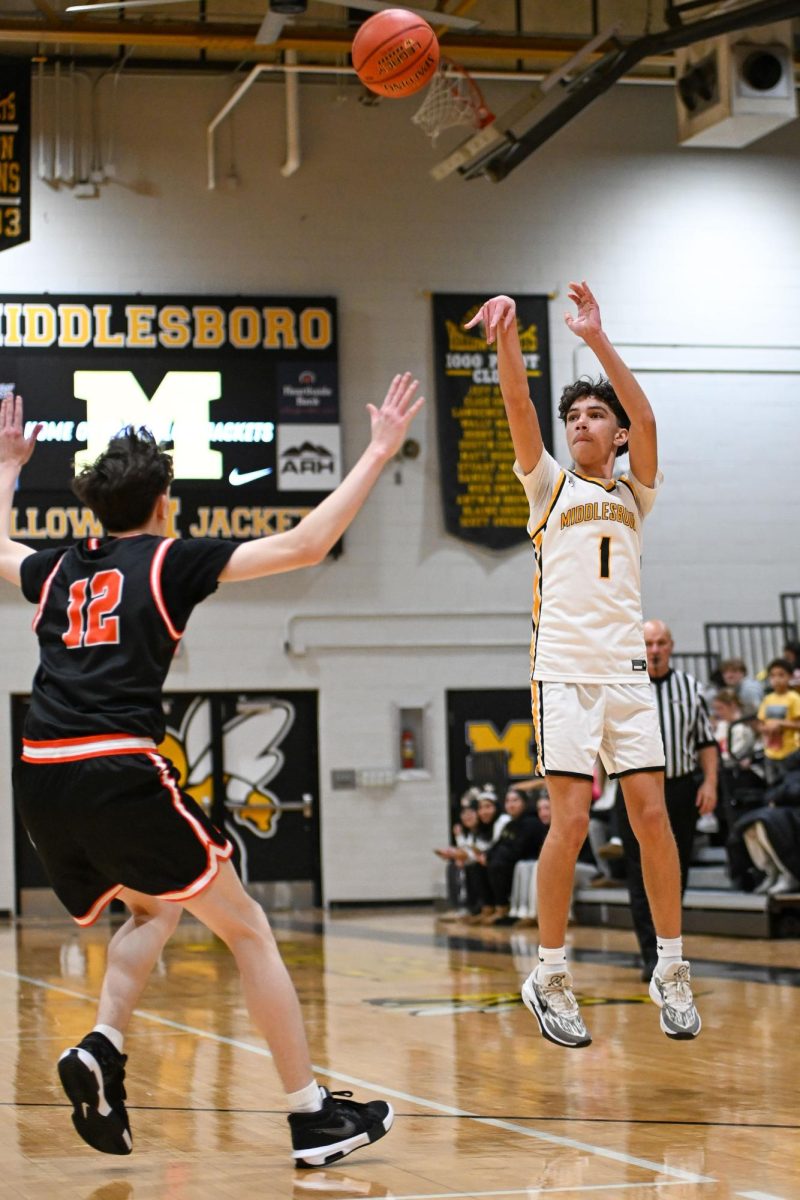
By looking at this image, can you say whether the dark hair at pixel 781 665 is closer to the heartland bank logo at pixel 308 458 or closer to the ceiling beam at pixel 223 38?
the heartland bank logo at pixel 308 458

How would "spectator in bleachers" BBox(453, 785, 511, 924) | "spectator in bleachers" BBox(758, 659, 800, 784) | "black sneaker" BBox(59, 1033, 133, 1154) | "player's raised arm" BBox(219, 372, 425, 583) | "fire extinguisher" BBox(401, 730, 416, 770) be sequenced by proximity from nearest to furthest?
"player's raised arm" BBox(219, 372, 425, 583) < "black sneaker" BBox(59, 1033, 133, 1154) < "spectator in bleachers" BBox(758, 659, 800, 784) < "spectator in bleachers" BBox(453, 785, 511, 924) < "fire extinguisher" BBox(401, 730, 416, 770)

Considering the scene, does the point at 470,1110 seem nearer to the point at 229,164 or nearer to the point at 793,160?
the point at 229,164

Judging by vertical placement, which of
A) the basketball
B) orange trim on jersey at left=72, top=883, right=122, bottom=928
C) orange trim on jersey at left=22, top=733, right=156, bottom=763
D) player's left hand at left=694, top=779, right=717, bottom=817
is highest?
the basketball

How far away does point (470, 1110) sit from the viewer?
464cm

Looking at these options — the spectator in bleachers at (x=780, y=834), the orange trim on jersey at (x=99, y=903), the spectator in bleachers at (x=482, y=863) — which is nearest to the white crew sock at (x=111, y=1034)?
the orange trim on jersey at (x=99, y=903)

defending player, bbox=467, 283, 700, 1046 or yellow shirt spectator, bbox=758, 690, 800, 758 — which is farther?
yellow shirt spectator, bbox=758, 690, 800, 758

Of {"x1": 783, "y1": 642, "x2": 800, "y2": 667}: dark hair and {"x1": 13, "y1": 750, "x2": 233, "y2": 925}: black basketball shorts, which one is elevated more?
{"x1": 783, "y1": 642, "x2": 800, "y2": 667}: dark hair

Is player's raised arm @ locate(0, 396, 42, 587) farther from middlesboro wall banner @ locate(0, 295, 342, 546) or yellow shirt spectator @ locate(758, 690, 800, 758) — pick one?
middlesboro wall banner @ locate(0, 295, 342, 546)

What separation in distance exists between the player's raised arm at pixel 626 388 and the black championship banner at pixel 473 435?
1361 cm

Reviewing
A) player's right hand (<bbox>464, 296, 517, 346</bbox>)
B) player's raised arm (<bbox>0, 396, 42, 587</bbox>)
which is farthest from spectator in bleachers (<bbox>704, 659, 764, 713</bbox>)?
player's raised arm (<bbox>0, 396, 42, 587</bbox>)

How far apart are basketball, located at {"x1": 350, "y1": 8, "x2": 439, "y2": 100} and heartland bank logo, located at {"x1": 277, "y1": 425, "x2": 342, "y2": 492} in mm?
8409

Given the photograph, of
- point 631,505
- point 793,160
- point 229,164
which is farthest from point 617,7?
point 631,505

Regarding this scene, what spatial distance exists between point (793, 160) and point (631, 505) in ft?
54.1

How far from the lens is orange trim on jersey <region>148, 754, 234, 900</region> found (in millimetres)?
3682
